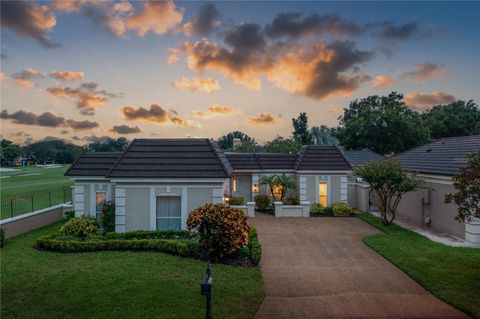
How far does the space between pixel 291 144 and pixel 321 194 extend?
1031 inches

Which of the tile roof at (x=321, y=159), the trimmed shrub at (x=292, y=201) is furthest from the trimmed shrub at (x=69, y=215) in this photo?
the tile roof at (x=321, y=159)

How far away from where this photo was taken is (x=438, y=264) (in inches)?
424

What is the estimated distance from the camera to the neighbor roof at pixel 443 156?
16234mm

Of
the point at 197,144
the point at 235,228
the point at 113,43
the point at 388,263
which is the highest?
the point at 113,43

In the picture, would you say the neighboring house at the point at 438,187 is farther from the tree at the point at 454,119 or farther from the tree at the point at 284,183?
the tree at the point at 454,119

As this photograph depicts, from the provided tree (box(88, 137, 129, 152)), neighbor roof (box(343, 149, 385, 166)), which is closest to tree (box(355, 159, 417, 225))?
neighbor roof (box(343, 149, 385, 166))

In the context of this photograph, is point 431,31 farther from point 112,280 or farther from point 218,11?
point 112,280

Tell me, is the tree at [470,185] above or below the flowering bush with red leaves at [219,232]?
above

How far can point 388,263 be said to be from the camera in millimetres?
11391

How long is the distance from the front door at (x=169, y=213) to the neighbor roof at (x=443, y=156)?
518 inches

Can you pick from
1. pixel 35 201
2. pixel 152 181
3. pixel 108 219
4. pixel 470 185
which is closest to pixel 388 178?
pixel 470 185

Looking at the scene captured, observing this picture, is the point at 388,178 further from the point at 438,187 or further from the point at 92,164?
the point at 92,164

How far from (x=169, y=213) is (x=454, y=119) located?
174 ft

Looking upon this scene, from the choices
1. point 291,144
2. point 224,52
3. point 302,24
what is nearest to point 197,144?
point 224,52
